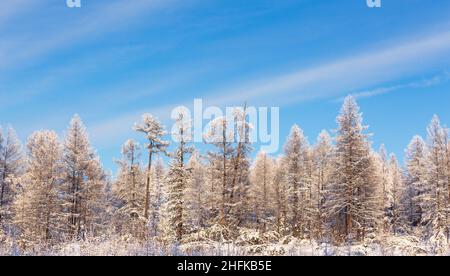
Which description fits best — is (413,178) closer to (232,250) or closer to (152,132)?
(152,132)

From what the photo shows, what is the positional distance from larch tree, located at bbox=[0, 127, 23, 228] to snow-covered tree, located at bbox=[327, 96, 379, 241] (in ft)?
88.1

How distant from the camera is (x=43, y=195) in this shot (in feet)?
98.7

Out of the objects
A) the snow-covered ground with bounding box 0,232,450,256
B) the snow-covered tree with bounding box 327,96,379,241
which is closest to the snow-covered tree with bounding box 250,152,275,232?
the snow-covered tree with bounding box 327,96,379,241

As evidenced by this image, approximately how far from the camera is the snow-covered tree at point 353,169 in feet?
103

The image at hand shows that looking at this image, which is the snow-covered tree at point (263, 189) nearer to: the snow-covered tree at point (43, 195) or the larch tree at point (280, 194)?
the larch tree at point (280, 194)

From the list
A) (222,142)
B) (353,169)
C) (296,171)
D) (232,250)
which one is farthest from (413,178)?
(232,250)

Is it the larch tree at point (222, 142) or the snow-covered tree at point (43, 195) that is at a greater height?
the larch tree at point (222, 142)

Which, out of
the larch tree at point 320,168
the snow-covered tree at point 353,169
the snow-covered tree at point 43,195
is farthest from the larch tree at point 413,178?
the snow-covered tree at point 43,195

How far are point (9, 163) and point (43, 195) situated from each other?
24.1 feet

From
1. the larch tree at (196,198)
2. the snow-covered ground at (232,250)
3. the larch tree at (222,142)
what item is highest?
the larch tree at (222,142)

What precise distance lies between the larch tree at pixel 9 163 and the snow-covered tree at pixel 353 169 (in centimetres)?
2685

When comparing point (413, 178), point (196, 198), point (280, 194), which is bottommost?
point (196, 198)

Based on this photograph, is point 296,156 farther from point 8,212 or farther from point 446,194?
point 8,212

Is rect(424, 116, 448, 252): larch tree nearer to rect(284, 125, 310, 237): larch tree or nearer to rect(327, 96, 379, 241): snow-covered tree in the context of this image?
rect(327, 96, 379, 241): snow-covered tree
